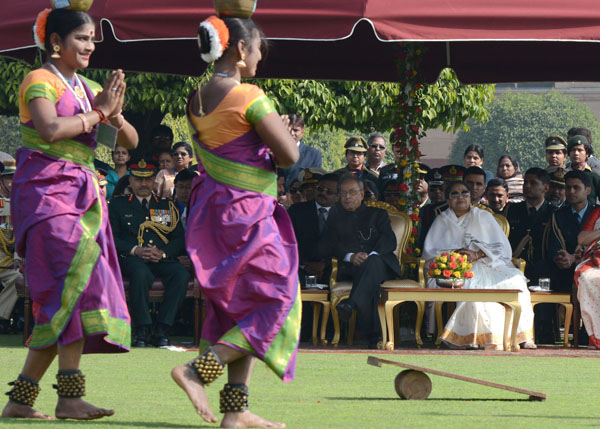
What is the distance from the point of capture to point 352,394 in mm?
7254

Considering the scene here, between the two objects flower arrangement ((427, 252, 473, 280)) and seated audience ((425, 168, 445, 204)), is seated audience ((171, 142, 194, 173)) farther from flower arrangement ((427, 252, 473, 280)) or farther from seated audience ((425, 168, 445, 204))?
flower arrangement ((427, 252, 473, 280))

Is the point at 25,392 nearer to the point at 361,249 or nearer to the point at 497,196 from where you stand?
the point at 361,249

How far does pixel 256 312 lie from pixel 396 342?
6.32m

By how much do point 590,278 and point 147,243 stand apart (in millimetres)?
4154

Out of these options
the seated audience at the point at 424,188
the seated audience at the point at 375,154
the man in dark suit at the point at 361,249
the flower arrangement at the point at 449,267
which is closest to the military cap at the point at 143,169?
the man in dark suit at the point at 361,249

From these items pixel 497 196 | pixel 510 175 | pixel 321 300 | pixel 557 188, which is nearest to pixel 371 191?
pixel 497 196

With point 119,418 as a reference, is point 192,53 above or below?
above

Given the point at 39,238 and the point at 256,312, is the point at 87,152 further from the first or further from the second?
the point at 256,312

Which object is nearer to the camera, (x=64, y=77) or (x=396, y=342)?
(x=64, y=77)

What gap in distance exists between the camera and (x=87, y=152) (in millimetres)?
5805

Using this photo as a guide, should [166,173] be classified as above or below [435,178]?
below

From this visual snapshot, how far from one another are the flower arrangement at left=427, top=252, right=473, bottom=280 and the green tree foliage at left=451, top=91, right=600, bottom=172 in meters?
64.8

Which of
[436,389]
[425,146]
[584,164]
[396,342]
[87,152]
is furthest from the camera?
[425,146]

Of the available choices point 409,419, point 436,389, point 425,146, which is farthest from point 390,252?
point 425,146
